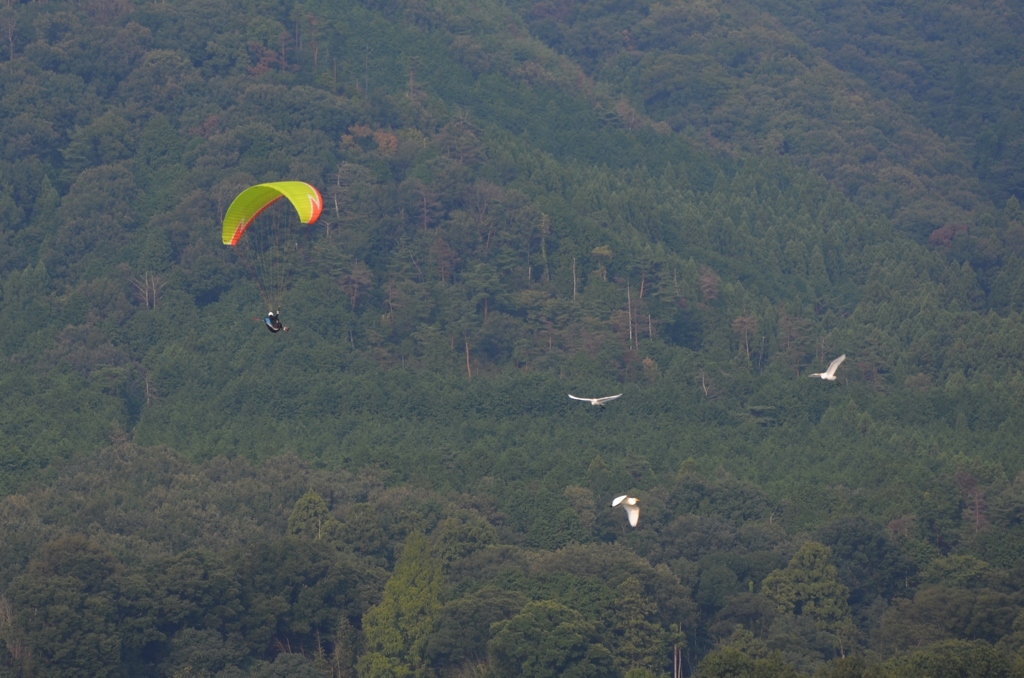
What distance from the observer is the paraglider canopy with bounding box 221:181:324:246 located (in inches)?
1988

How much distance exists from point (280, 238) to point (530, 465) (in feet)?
81.9

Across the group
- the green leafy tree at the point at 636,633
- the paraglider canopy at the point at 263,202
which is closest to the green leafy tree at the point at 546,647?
the green leafy tree at the point at 636,633

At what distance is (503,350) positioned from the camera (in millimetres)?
97688

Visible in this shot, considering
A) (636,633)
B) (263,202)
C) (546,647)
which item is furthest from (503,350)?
(263,202)

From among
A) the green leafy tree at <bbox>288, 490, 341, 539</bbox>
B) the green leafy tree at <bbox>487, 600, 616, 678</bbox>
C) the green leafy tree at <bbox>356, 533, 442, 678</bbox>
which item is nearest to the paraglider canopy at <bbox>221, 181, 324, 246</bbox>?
the green leafy tree at <bbox>487, 600, 616, 678</bbox>

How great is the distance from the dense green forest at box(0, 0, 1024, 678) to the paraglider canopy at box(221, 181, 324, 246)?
17331mm

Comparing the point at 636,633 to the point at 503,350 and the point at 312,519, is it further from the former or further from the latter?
the point at 503,350

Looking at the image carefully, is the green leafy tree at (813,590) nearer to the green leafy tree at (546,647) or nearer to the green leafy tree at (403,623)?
the green leafy tree at (546,647)

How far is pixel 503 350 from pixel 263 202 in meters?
45.0

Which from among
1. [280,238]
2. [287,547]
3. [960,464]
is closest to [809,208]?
[280,238]

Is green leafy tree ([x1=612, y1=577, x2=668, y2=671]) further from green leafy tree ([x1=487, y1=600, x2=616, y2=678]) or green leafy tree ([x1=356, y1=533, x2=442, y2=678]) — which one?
green leafy tree ([x1=356, y1=533, x2=442, y2=678])

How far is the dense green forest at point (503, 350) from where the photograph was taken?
6819cm

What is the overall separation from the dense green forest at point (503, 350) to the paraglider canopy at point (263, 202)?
1733cm

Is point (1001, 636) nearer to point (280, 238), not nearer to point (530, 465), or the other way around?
point (530, 465)
